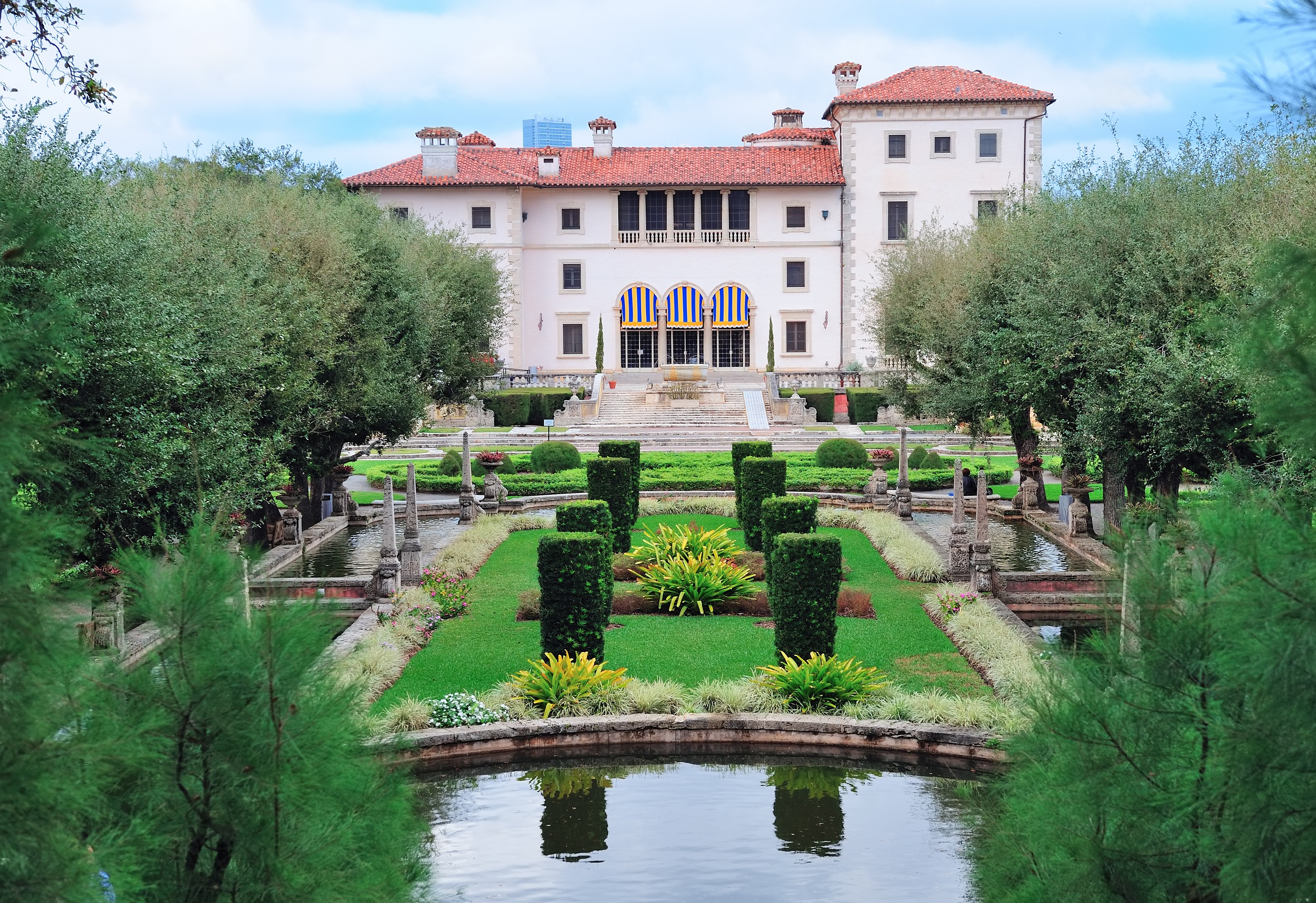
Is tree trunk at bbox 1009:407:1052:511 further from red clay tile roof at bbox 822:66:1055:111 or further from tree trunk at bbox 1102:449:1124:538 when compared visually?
red clay tile roof at bbox 822:66:1055:111

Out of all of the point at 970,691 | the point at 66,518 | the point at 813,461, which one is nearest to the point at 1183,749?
the point at 66,518

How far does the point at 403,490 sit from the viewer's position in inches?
1018

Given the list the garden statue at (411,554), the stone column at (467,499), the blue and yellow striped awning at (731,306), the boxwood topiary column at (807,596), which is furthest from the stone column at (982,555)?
the blue and yellow striped awning at (731,306)

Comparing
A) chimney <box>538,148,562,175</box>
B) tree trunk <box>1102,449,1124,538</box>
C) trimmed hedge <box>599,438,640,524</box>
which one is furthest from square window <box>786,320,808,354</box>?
tree trunk <box>1102,449,1124,538</box>

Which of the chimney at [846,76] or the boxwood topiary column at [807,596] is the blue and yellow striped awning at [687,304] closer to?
the chimney at [846,76]

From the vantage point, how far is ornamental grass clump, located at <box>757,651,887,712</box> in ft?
34.2

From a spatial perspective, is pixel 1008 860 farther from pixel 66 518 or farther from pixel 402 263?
pixel 402 263

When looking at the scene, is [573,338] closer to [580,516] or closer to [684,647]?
[580,516]

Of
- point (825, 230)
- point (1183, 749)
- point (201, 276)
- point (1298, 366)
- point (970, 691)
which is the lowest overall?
point (970, 691)

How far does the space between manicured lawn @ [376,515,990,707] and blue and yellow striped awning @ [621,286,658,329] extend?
30.8m

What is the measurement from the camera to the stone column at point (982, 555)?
1465 cm

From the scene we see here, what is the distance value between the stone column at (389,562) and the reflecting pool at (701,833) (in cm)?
537

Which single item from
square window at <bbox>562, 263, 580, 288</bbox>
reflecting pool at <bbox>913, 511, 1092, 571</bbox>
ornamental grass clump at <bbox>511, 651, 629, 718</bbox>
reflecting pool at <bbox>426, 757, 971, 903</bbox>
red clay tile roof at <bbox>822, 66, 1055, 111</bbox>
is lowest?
reflecting pool at <bbox>426, 757, 971, 903</bbox>

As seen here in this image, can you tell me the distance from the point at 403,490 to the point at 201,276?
12.8 metres
